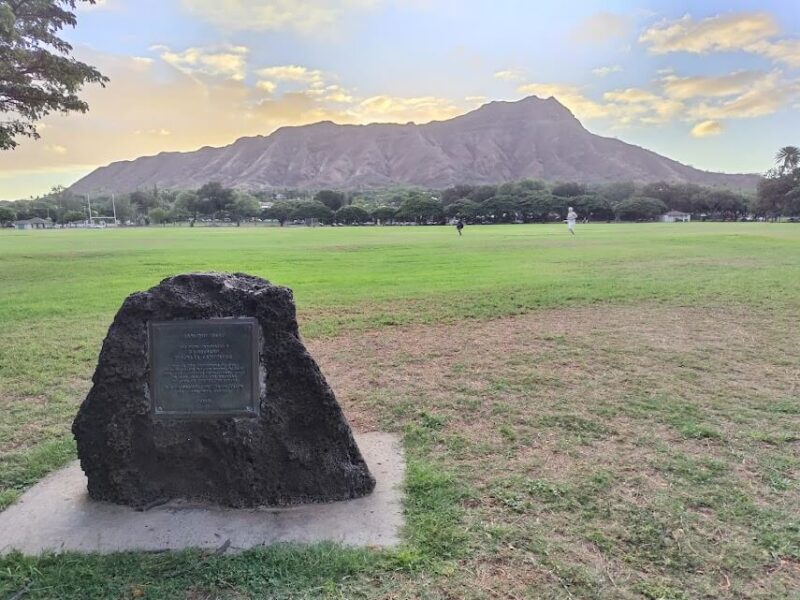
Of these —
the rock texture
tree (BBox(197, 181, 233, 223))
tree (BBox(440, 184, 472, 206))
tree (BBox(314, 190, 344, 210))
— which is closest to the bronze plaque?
the rock texture

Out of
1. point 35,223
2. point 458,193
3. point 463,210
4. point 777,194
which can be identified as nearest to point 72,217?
point 35,223

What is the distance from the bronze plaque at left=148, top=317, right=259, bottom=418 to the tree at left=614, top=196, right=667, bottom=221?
347ft

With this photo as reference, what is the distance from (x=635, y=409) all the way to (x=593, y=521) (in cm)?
233

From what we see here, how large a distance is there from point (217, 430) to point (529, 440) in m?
2.52

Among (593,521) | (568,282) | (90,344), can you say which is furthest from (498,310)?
(593,521)

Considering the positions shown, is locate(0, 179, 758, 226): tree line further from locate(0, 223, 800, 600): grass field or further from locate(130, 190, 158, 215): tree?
locate(0, 223, 800, 600): grass field

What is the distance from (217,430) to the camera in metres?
3.93

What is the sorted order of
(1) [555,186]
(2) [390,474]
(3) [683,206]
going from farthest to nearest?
(1) [555,186], (3) [683,206], (2) [390,474]

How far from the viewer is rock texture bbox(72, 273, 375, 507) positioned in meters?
3.88

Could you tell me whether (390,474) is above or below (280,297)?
below

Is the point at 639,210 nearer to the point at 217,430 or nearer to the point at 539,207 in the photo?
the point at 539,207

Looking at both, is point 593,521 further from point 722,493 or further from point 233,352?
point 233,352

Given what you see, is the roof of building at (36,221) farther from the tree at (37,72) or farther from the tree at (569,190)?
the tree at (37,72)

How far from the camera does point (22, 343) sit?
8586 millimetres
